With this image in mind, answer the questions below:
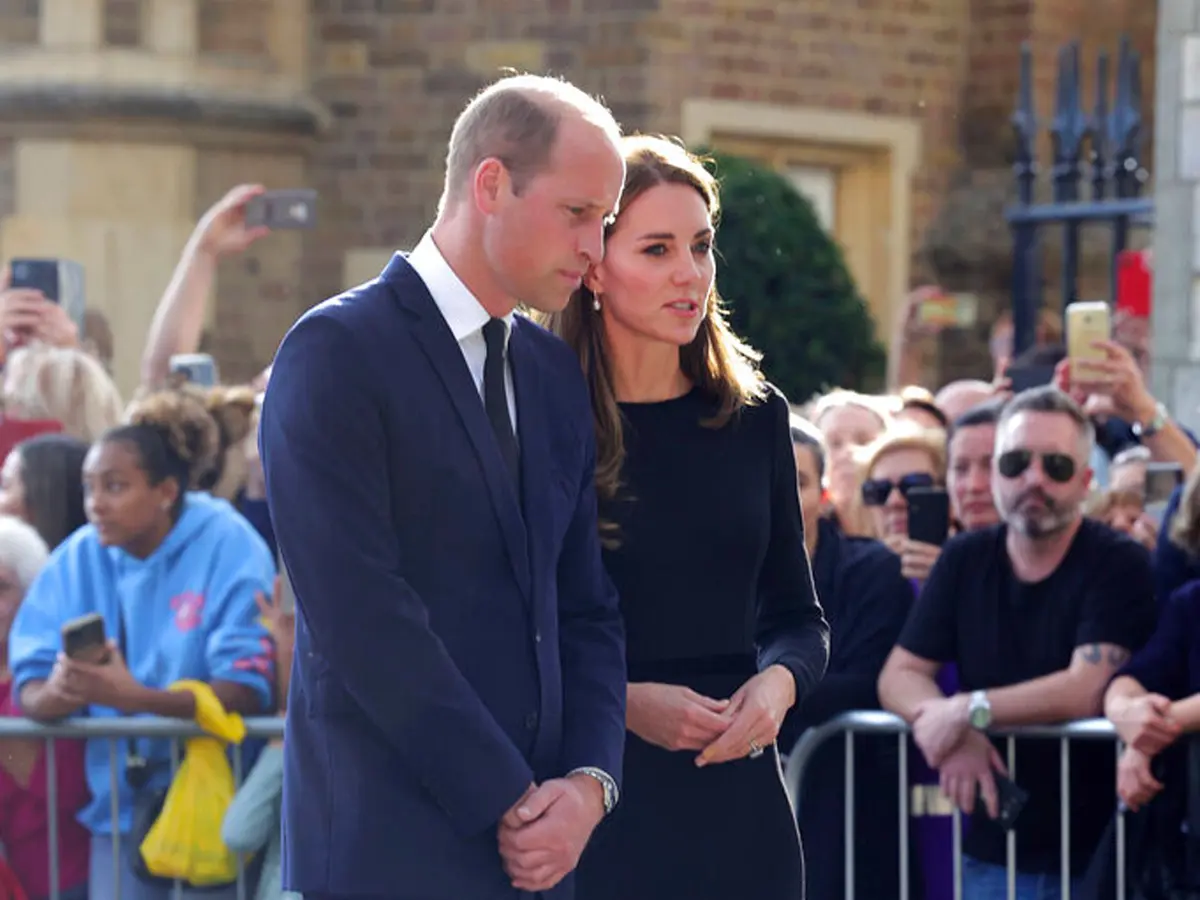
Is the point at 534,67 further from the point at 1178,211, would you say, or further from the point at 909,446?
the point at 909,446

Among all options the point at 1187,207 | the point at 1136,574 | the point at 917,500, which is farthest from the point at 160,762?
the point at 1187,207

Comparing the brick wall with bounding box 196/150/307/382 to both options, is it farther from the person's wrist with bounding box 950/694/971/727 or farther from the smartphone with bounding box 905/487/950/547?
the person's wrist with bounding box 950/694/971/727

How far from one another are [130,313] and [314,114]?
149 centimetres

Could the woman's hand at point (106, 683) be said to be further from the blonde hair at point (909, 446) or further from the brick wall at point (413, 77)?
the brick wall at point (413, 77)

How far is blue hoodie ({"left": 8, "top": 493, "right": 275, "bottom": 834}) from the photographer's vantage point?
18.8 ft

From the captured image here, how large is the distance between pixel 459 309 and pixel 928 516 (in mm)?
2940

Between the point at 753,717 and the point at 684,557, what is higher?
the point at 684,557

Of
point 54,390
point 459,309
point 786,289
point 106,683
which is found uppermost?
point 786,289

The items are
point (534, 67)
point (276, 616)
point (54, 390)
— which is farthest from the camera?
point (534, 67)

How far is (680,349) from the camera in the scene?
12.2 feet

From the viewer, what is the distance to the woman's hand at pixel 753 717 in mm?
3482

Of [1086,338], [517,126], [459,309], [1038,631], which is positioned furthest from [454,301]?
[1086,338]

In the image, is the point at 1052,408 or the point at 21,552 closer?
the point at 1052,408

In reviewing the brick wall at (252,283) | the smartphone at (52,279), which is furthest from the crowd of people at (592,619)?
the brick wall at (252,283)
